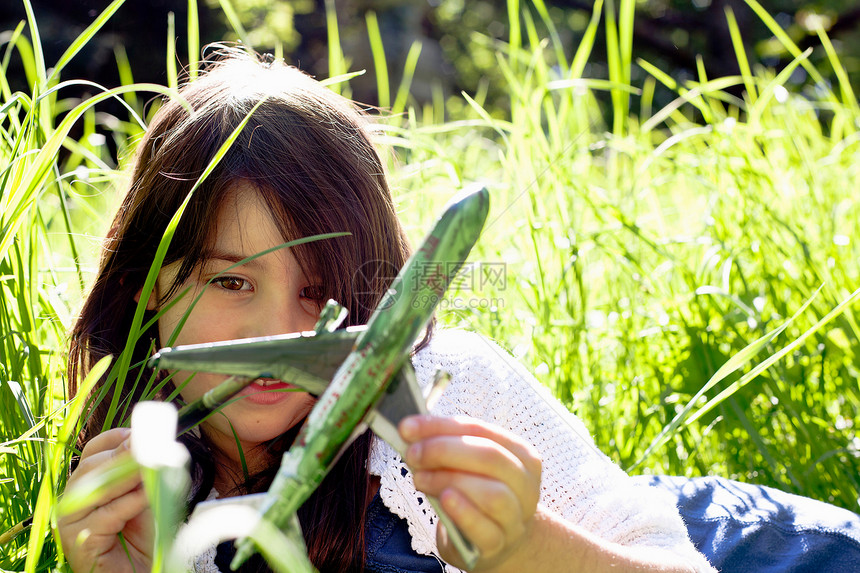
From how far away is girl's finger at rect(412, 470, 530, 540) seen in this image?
0.55 meters

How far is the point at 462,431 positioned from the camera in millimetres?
555

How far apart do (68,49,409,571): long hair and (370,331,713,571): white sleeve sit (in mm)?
70

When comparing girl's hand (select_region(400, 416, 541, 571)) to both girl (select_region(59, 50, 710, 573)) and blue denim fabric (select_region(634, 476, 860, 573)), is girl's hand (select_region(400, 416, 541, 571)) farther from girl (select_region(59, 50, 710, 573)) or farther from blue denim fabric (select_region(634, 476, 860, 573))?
blue denim fabric (select_region(634, 476, 860, 573))

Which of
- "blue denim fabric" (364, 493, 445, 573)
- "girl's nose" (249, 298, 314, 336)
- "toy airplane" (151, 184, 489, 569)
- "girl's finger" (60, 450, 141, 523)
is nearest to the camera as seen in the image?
"toy airplane" (151, 184, 489, 569)

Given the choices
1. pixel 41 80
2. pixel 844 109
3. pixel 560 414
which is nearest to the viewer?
pixel 41 80

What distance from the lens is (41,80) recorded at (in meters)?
0.94

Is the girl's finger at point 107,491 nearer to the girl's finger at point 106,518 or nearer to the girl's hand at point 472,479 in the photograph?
the girl's finger at point 106,518

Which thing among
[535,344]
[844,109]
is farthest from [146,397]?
[844,109]

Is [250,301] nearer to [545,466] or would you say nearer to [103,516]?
[103,516]

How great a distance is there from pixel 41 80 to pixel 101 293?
0.99 feet

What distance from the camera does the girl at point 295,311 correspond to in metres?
0.92

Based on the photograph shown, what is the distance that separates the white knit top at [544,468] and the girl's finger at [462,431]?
385mm

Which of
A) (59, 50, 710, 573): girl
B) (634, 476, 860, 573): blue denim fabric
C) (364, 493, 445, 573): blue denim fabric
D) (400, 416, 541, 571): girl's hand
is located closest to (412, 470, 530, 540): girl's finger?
(400, 416, 541, 571): girl's hand

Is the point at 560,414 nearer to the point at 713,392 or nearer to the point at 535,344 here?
the point at 535,344
